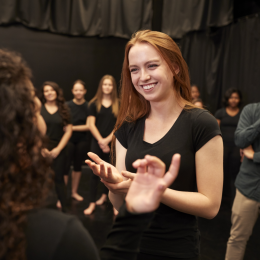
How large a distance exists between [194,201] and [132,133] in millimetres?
405

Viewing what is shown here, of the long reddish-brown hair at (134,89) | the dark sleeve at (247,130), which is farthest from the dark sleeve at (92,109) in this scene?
the long reddish-brown hair at (134,89)

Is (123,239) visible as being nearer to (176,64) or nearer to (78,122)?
(176,64)

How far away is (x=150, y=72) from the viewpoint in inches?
45.6

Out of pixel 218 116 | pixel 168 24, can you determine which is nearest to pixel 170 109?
pixel 218 116

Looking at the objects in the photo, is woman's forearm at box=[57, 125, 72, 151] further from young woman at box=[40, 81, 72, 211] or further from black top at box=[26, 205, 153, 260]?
black top at box=[26, 205, 153, 260]

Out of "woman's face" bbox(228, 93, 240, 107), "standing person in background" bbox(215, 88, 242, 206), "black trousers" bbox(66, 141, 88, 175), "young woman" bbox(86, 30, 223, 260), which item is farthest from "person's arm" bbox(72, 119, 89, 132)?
"young woman" bbox(86, 30, 223, 260)

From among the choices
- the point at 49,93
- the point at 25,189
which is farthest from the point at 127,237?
the point at 49,93

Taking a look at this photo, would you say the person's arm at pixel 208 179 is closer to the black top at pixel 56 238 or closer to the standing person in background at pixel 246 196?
the black top at pixel 56 238

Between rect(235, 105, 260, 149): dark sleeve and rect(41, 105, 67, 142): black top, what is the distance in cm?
200

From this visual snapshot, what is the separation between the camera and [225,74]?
15.0 feet

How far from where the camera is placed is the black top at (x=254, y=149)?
6.38 ft

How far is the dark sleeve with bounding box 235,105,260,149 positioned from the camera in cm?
200

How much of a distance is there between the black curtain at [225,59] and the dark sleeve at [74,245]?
380cm

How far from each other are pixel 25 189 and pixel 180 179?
2.14 feet
